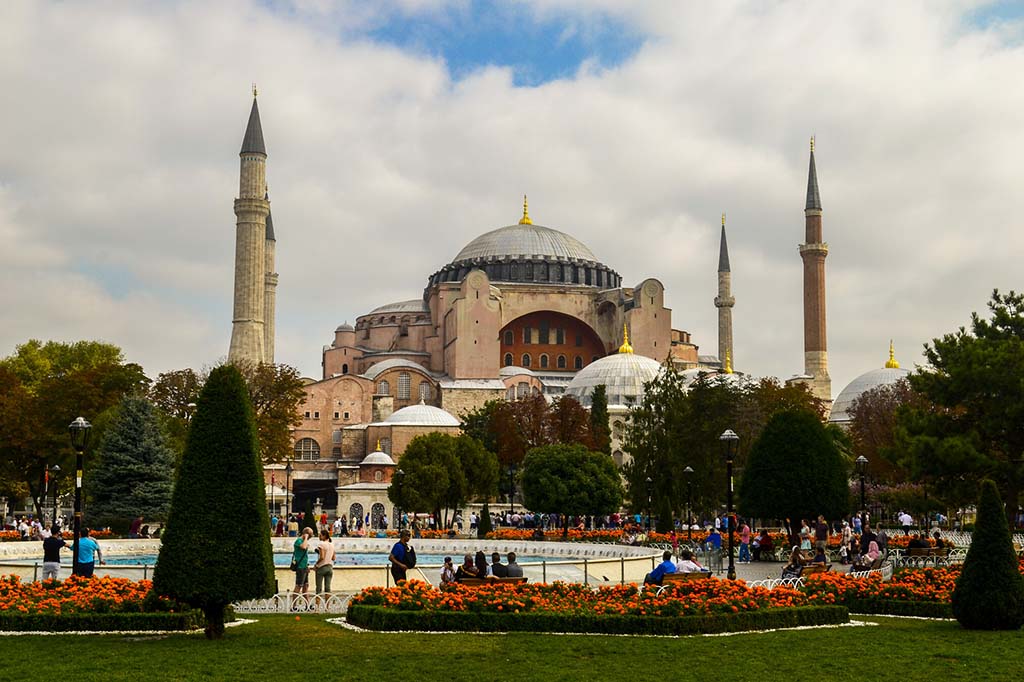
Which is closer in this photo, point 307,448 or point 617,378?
point 307,448

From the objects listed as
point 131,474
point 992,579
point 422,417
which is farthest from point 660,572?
point 422,417

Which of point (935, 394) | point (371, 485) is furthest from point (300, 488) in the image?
point (935, 394)

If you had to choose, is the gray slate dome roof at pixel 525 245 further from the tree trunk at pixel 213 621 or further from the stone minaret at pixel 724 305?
the tree trunk at pixel 213 621

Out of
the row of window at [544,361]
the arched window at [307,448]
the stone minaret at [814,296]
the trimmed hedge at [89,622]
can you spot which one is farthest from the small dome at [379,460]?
the trimmed hedge at [89,622]

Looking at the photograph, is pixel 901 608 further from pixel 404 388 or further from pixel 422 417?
pixel 404 388

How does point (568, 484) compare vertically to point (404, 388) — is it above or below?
below

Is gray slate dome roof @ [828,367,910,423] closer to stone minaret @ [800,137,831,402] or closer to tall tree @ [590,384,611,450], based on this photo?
stone minaret @ [800,137,831,402]
